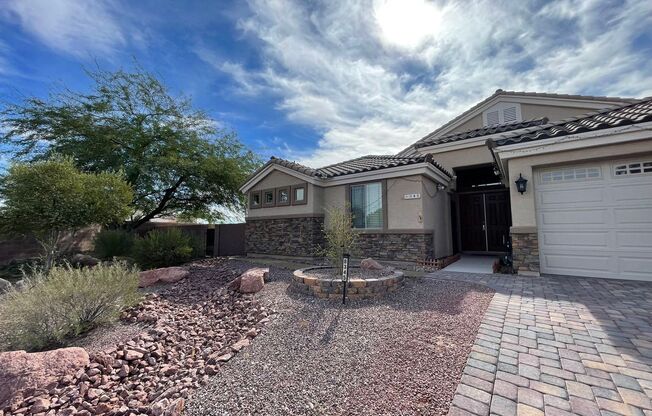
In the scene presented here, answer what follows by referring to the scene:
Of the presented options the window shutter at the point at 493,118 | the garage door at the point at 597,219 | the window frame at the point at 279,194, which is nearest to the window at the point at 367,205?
the window frame at the point at 279,194

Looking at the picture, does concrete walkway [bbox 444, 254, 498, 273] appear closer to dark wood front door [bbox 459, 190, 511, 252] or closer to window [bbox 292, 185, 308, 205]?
dark wood front door [bbox 459, 190, 511, 252]

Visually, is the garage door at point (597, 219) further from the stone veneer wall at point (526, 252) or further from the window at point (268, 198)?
the window at point (268, 198)

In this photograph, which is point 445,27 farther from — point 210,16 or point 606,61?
point 210,16

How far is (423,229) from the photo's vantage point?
Result: 8.57 meters

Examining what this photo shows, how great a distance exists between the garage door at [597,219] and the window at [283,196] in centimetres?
856

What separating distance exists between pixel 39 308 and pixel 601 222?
11.1 meters

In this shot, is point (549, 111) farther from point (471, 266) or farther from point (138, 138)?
point (138, 138)

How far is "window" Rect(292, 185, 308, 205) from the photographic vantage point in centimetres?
1097

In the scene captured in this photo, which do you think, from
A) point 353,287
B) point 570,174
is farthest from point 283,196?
point 570,174

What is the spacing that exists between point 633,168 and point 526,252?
2.85 meters

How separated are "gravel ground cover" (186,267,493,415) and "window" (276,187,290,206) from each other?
6.86 meters

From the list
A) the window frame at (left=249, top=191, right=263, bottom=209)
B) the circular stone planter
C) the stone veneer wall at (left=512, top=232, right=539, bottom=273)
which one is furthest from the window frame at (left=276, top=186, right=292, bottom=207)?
the stone veneer wall at (left=512, top=232, right=539, bottom=273)

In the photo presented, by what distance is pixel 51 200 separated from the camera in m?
7.06

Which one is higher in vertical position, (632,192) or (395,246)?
(632,192)
